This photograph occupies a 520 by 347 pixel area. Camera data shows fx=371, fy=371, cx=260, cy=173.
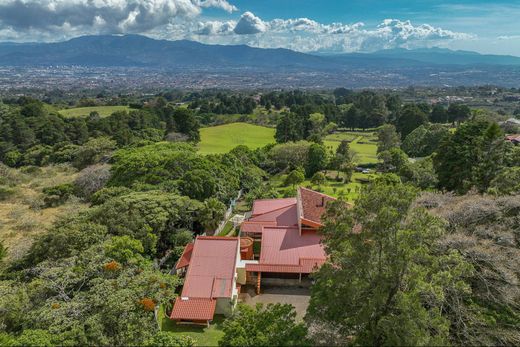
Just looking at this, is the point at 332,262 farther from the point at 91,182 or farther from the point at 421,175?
the point at 91,182

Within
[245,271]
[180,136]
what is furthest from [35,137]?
[245,271]

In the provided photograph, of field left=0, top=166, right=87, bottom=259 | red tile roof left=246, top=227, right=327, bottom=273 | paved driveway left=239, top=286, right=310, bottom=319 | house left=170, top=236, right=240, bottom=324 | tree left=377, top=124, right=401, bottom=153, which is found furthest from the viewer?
tree left=377, top=124, right=401, bottom=153

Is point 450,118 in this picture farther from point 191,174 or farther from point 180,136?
point 191,174

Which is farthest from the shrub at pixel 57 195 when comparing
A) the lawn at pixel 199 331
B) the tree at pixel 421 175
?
the tree at pixel 421 175

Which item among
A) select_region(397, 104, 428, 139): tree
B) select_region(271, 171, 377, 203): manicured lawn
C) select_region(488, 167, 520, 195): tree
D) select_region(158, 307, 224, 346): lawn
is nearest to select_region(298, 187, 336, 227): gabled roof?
select_region(158, 307, 224, 346): lawn

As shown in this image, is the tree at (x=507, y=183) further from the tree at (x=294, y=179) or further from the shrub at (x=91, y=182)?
the shrub at (x=91, y=182)

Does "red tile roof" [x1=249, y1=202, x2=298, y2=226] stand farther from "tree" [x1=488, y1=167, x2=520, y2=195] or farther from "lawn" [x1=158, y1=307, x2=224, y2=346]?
"tree" [x1=488, y1=167, x2=520, y2=195]
